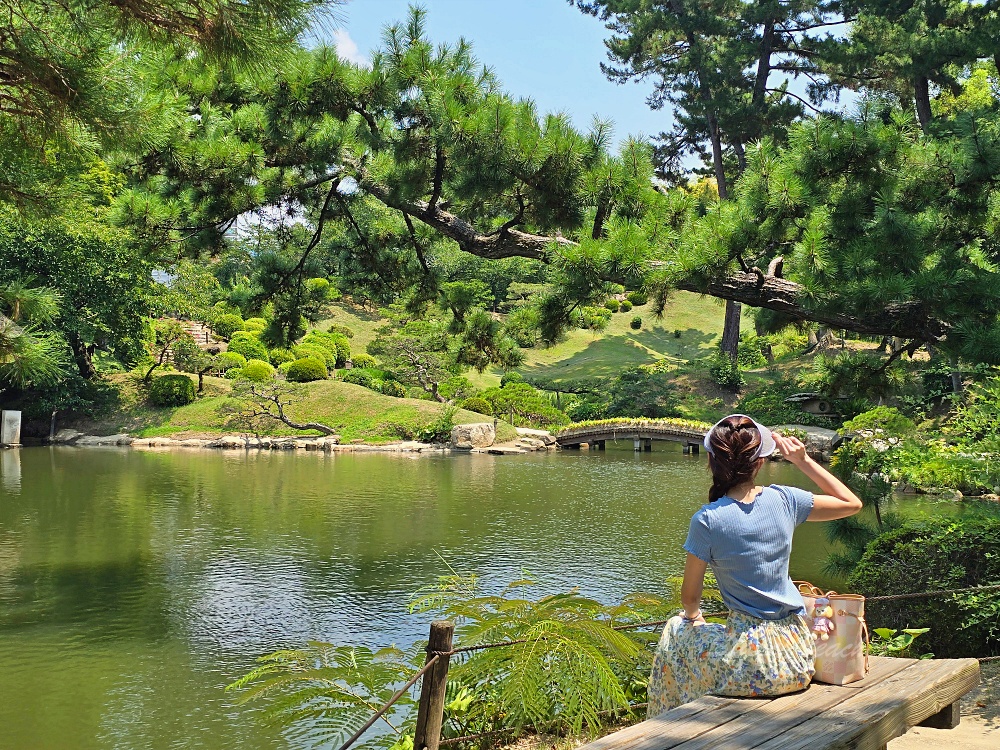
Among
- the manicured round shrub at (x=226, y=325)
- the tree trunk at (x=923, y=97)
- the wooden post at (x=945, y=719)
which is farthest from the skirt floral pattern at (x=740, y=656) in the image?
the manicured round shrub at (x=226, y=325)

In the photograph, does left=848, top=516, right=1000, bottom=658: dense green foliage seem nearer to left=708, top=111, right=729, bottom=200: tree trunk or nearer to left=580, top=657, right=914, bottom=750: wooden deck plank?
left=580, top=657, right=914, bottom=750: wooden deck plank

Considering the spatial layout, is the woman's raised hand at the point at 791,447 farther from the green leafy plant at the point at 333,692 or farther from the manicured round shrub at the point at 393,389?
the manicured round shrub at the point at 393,389

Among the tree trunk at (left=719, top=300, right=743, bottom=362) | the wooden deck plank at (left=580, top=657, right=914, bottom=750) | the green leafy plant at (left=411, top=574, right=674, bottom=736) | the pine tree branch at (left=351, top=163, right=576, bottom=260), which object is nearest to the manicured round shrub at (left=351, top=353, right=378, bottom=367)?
the tree trunk at (left=719, top=300, right=743, bottom=362)

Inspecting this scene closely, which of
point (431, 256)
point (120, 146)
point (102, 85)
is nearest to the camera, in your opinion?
point (102, 85)

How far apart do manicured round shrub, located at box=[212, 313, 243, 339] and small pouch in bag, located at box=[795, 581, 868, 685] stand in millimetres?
28638

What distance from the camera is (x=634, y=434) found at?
2136 centimetres

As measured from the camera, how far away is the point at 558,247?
6.31 meters

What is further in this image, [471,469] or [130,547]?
[471,469]

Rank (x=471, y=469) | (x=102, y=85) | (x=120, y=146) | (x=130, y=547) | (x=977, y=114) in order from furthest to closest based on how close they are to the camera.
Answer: (x=471, y=469), (x=130, y=547), (x=977, y=114), (x=120, y=146), (x=102, y=85)

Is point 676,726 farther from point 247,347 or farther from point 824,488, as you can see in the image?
point 247,347

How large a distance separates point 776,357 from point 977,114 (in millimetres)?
24617

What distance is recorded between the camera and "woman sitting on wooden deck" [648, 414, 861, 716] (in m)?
2.50

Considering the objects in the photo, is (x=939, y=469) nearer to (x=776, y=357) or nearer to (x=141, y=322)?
(x=141, y=322)

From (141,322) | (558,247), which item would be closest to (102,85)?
(558,247)
